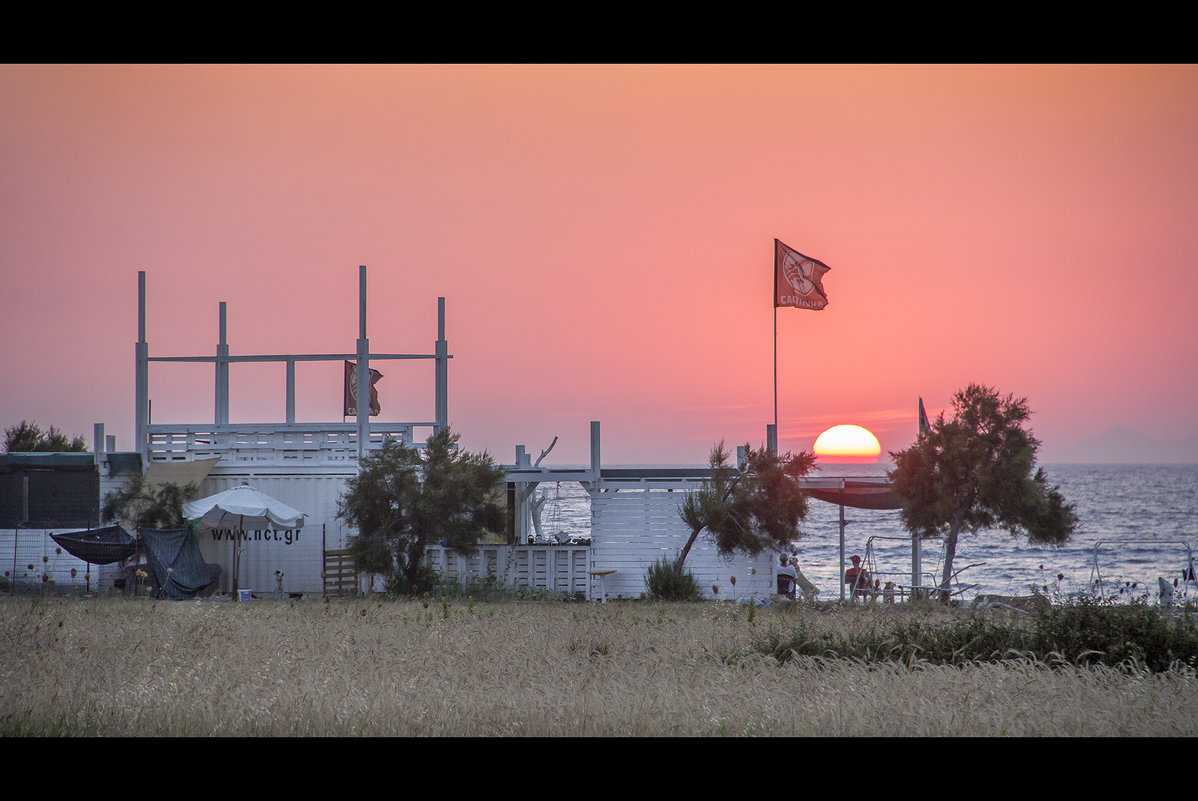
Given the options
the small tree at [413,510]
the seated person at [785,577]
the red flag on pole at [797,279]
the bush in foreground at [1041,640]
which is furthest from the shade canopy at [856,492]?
the bush in foreground at [1041,640]

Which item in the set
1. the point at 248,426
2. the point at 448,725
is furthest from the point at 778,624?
the point at 248,426

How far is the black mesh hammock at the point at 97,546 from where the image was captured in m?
21.6

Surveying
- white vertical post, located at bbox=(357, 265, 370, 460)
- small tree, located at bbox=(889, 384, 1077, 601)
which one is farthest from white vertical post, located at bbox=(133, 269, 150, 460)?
small tree, located at bbox=(889, 384, 1077, 601)

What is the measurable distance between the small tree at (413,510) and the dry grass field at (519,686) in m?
8.48

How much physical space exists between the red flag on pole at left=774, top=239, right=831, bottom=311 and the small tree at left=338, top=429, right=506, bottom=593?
8157 mm

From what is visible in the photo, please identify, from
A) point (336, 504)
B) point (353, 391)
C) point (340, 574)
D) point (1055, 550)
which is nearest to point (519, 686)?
point (340, 574)

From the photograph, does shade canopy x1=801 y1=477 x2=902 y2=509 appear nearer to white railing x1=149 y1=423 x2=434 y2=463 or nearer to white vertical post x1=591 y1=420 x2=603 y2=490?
white vertical post x1=591 y1=420 x2=603 y2=490

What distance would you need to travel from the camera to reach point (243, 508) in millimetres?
21516

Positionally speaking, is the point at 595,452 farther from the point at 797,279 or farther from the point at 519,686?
the point at 519,686

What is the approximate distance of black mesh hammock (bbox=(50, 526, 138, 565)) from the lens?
21.6 meters
